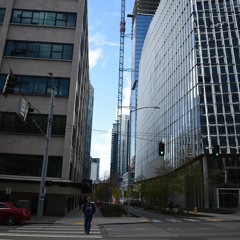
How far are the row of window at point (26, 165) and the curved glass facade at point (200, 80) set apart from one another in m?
29.0

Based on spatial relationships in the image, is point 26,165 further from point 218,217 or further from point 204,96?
point 204,96

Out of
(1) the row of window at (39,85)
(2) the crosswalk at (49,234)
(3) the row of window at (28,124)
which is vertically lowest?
A: (2) the crosswalk at (49,234)

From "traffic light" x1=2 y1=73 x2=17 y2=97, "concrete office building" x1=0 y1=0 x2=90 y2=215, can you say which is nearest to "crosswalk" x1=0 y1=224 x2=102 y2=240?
"traffic light" x1=2 y1=73 x2=17 y2=97

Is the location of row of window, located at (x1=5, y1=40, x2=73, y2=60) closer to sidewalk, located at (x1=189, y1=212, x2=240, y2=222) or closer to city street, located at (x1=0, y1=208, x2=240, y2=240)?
city street, located at (x1=0, y1=208, x2=240, y2=240)

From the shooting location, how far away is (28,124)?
36.6m

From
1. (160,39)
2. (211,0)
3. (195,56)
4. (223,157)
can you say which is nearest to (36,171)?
(223,157)

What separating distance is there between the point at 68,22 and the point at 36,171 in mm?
18306

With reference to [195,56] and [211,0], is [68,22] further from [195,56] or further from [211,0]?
[211,0]

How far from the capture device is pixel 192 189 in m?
48.7

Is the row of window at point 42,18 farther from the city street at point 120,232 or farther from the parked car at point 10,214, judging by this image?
the city street at point 120,232

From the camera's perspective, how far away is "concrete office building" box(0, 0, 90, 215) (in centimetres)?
3478

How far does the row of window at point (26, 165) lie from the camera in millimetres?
35331

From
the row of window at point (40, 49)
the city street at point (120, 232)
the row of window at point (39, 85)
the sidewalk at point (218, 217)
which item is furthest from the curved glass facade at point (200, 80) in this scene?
the city street at point (120, 232)

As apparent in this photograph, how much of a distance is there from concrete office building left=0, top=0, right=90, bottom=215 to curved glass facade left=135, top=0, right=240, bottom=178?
28621mm
